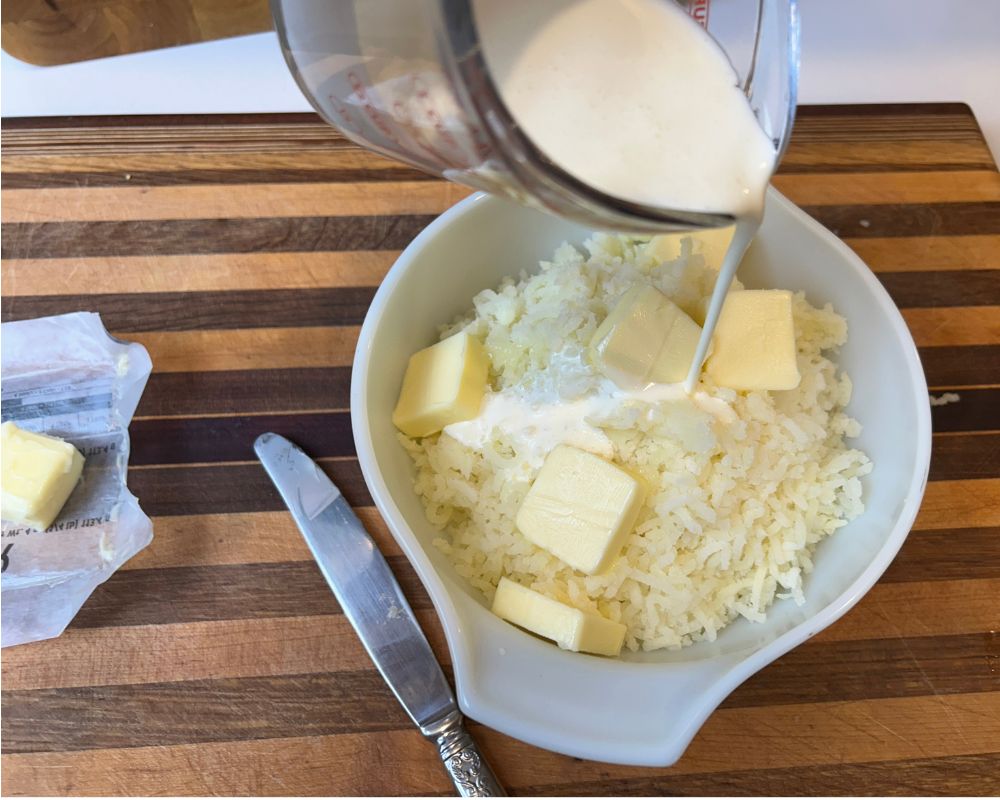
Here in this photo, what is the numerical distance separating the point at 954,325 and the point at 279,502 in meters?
1.32

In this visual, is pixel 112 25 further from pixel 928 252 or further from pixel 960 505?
pixel 960 505

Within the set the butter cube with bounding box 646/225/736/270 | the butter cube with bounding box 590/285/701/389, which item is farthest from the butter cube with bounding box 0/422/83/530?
the butter cube with bounding box 646/225/736/270

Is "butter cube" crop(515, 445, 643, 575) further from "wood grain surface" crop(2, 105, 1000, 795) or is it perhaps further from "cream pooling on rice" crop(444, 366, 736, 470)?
"wood grain surface" crop(2, 105, 1000, 795)

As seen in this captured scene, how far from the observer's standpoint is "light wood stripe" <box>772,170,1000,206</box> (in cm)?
160

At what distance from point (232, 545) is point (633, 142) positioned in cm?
94

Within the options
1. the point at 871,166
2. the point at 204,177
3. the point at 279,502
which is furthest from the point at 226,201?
the point at 871,166

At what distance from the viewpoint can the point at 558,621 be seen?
1.09 meters

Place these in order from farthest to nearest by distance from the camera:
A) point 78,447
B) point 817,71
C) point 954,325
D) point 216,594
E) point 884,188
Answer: point 817,71 → point 884,188 → point 954,325 → point 78,447 → point 216,594

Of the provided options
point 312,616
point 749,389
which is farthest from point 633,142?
point 312,616

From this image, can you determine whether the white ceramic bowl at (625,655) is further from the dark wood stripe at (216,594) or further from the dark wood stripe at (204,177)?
the dark wood stripe at (204,177)

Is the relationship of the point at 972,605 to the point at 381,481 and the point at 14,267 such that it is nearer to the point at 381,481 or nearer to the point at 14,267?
the point at 381,481

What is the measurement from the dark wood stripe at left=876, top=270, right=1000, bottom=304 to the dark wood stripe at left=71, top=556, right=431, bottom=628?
109 cm

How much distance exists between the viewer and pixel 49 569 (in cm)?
131

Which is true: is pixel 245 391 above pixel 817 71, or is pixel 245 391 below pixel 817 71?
below
